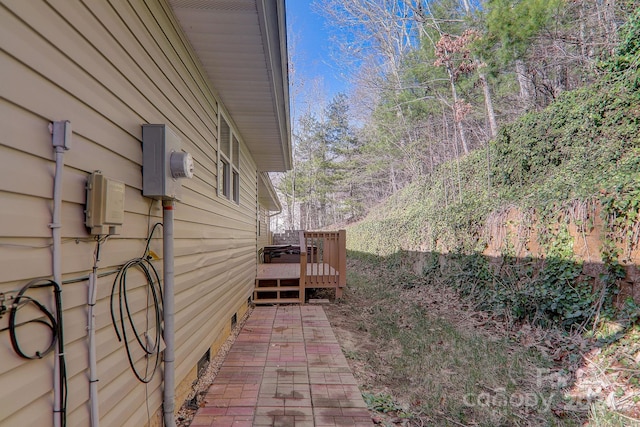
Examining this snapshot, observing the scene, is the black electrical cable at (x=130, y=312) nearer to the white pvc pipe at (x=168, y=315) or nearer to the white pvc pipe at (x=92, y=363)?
the white pvc pipe at (x=168, y=315)

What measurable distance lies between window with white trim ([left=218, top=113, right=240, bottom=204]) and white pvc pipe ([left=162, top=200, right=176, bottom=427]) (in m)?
1.81

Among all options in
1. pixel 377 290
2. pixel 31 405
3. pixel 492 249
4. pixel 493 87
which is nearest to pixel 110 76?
pixel 31 405

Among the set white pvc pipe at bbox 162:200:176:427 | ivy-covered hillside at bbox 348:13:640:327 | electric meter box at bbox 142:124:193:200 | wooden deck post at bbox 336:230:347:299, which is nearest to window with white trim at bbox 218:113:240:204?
white pvc pipe at bbox 162:200:176:427

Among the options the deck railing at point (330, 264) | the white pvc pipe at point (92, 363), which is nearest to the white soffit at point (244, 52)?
the white pvc pipe at point (92, 363)

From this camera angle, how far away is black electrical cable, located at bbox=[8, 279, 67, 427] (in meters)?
1.07

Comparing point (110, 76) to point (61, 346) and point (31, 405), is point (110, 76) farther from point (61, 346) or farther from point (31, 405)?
point (31, 405)

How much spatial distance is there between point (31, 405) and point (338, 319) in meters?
4.74

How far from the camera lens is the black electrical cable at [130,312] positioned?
1753mm

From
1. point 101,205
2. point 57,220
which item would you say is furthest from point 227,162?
point 57,220

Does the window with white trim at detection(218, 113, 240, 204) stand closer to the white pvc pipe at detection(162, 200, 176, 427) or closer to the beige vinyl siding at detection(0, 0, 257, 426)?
the beige vinyl siding at detection(0, 0, 257, 426)

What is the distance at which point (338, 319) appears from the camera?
555cm

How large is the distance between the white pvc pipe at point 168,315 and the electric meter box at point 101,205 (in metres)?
0.68

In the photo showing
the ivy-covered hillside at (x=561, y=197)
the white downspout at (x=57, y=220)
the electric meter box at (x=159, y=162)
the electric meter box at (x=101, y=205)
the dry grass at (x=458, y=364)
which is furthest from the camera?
the ivy-covered hillside at (x=561, y=197)

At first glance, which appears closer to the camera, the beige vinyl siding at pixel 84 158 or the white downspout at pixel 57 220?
the beige vinyl siding at pixel 84 158
